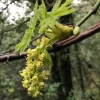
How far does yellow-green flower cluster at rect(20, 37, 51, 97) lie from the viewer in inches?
→ 27.4

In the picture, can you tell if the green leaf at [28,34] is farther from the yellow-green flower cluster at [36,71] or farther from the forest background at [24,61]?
the forest background at [24,61]

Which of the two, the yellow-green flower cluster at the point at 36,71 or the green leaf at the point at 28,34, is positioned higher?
the green leaf at the point at 28,34

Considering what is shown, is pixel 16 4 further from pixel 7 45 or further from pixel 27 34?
pixel 27 34

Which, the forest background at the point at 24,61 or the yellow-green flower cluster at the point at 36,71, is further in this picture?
the forest background at the point at 24,61

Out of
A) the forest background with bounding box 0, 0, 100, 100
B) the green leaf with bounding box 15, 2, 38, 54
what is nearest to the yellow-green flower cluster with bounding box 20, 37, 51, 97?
the green leaf with bounding box 15, 2, 38, 54

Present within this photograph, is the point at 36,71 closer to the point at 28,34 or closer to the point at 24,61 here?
the point at 28,34

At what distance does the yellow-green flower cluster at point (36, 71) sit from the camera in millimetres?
697

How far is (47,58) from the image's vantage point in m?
0.74

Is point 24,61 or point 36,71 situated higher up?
point 36,71

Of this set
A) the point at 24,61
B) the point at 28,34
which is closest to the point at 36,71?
the point at 28,34

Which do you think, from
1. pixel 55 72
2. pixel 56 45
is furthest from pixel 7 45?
pixel 56 45

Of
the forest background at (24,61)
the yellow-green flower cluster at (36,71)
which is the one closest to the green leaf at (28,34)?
the yellow-green flower cluster at (36,71)

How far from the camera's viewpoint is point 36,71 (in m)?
0.72

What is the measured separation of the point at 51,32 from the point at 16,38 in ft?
11.7
